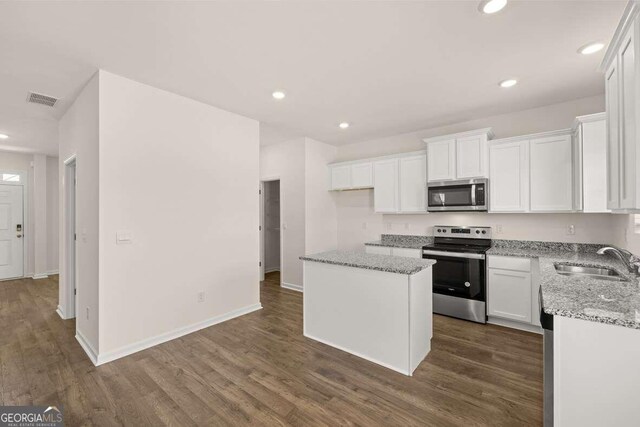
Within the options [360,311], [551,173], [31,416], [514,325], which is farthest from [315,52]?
[514,325]

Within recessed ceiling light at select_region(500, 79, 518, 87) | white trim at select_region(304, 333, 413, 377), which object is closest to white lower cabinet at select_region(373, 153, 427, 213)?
recessed ceiling light at select_region(500, 79, 518, 87)

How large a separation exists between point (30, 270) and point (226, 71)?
21.9 feet

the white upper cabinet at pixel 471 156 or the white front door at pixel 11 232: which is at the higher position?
the white upper cabinet at pixel 471 156

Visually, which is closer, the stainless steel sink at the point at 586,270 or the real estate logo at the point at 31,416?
the real estate logo at the point at 31,416

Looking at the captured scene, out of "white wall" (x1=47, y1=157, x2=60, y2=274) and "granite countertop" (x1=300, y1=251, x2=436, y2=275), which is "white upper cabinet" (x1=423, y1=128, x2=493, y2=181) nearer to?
"granite countertop" (x1=300, y1=251, x2=436, y2=275)

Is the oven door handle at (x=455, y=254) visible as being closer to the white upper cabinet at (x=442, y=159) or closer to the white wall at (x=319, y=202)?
the white upper cabinet at (x=442, y=159)

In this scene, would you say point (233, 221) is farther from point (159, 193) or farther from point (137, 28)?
point (137, 28)

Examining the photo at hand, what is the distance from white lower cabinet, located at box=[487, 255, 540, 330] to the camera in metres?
3.24

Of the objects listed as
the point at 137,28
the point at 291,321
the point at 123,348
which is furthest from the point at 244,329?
the point at 137,28

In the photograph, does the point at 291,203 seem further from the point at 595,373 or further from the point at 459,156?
the point at 595,373

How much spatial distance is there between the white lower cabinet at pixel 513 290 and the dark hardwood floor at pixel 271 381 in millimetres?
191

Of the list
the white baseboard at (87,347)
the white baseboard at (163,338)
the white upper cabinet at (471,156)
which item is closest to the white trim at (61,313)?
the white baseboard at (87,347)

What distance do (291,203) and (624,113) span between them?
4331 mm

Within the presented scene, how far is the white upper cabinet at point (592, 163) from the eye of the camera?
280cm
